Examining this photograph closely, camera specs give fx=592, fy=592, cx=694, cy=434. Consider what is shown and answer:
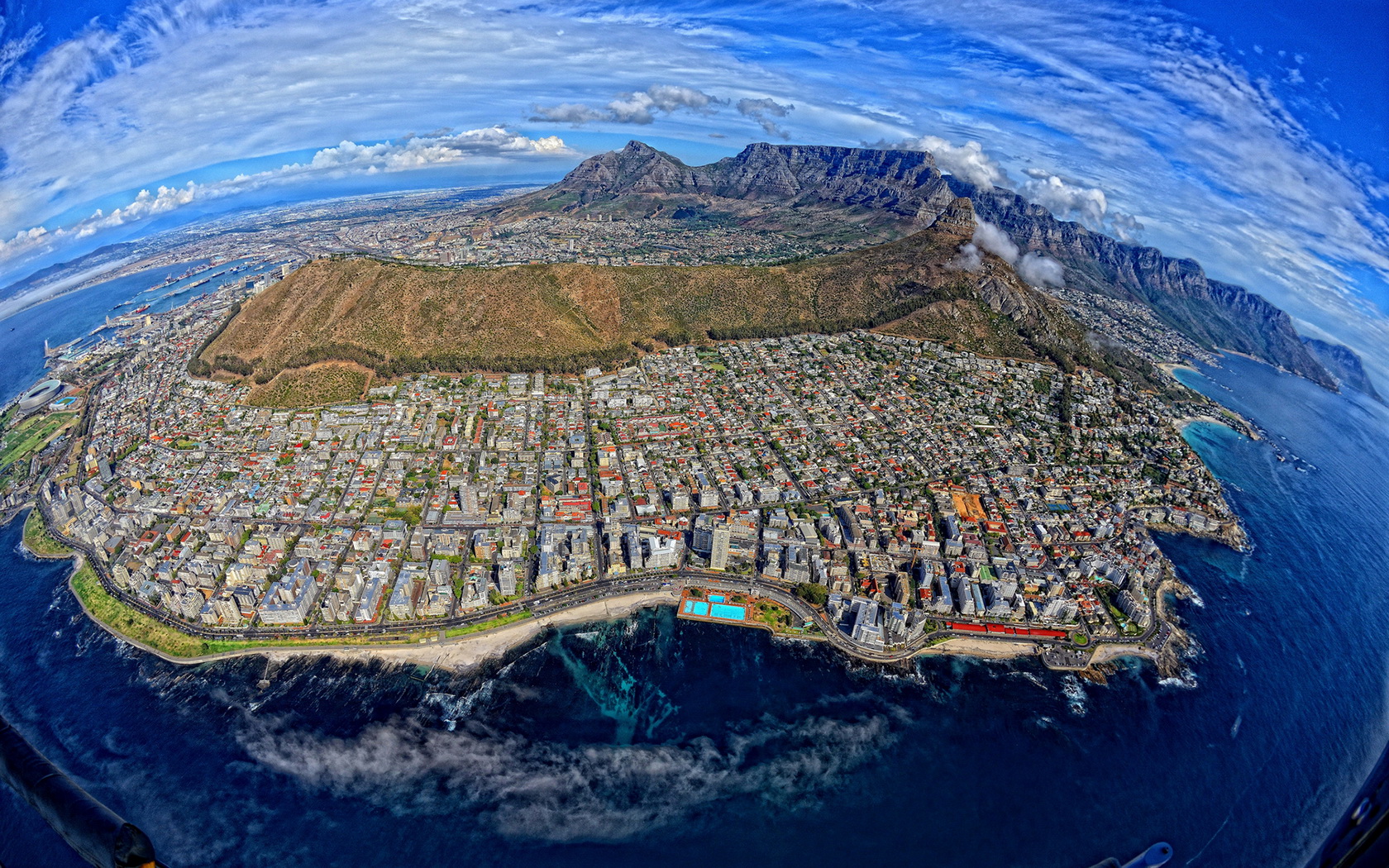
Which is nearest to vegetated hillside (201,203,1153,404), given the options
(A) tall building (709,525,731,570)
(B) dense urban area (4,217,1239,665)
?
(B) dense urban area (4,217,1239,665)

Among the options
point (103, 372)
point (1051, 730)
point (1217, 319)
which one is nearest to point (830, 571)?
point (1051, 730)

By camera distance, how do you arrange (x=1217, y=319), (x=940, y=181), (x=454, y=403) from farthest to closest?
(x=940, y=181), (x=1217, y=319), (x=454, y=403)

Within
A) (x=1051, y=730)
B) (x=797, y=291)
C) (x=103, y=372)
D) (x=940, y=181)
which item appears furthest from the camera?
(x=940, y=181)

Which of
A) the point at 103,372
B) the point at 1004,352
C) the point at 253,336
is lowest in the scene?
the point at 103,372

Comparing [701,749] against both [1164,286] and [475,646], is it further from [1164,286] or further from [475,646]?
[1164,286]

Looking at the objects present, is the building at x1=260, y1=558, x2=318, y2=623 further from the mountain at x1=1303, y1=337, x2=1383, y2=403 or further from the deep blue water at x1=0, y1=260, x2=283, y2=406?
the mountain at x1=1303, y1=337, x2=1383, y2=403

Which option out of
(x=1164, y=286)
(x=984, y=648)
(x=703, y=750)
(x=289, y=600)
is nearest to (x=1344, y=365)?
(x=1164, y=286)

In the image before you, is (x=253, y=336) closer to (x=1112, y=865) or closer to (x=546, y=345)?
(x=546, y=345)

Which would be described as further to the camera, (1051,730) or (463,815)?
(1051,730)

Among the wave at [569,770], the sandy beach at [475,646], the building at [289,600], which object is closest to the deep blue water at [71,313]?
the building at [289,600]
